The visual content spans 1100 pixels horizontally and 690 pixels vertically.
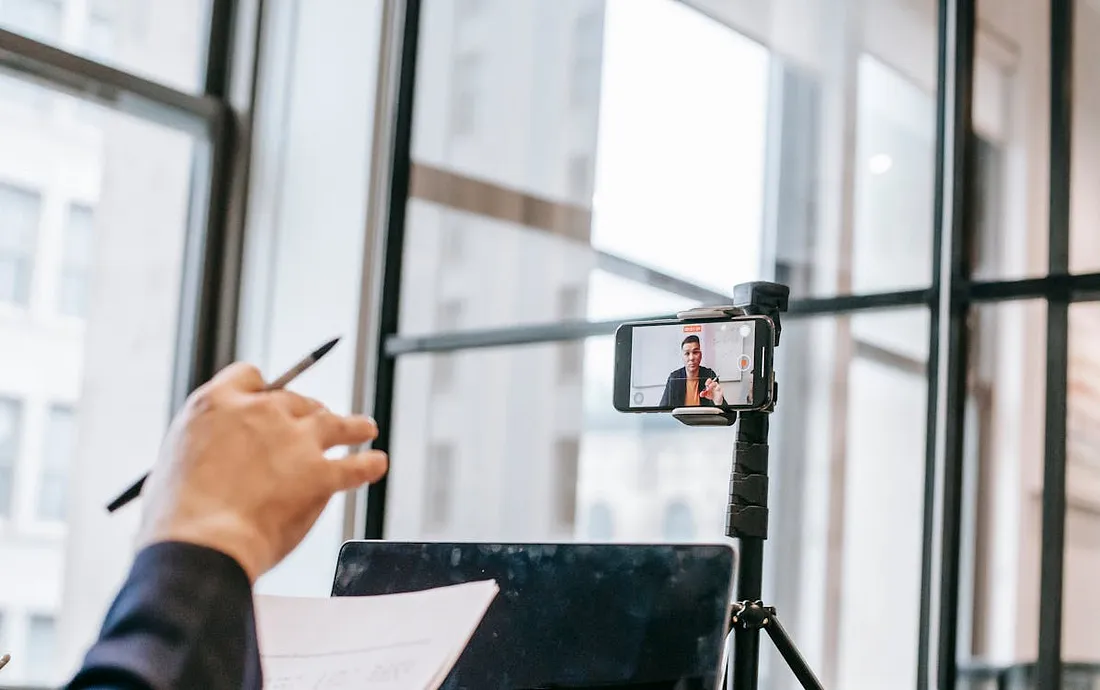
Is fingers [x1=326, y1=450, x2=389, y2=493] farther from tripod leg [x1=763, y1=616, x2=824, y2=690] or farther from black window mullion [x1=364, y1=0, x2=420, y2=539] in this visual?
black window mullion [x1=364, y1=0, x2=420, y2=539]

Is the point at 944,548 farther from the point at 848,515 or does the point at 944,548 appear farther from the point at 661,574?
the point at 661,574

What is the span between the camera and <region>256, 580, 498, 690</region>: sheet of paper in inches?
28.9

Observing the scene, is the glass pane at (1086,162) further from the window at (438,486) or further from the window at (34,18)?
the window at (34,18)

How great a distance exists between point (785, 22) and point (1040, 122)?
482 mm

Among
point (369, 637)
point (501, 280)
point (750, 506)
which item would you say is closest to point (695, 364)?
point (750, 506)

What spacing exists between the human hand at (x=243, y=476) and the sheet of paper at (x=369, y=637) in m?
0.21

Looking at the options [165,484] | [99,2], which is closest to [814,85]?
[99,2]

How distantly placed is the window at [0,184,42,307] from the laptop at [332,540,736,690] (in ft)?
6.36

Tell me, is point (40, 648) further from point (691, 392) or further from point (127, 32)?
point (691, 392)

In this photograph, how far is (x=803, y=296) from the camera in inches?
80.9

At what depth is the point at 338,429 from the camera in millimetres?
562

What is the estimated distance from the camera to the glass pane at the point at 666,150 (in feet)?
6.57

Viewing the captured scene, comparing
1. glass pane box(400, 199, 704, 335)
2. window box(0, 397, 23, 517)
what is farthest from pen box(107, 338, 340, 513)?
window box(0, 397, 23, 517)

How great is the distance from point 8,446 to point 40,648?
429mm
